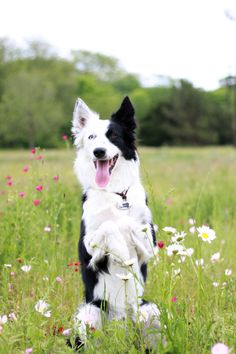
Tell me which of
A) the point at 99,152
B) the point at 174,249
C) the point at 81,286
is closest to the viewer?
the point at 174,249

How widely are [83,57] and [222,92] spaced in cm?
2312

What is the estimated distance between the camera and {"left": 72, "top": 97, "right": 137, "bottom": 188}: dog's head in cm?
358

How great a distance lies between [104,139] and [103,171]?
0.23 m

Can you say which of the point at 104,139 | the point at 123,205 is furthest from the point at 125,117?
the point at 123,205

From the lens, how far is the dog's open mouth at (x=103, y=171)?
3592 mm

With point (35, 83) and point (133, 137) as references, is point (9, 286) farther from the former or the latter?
point (35, 83)

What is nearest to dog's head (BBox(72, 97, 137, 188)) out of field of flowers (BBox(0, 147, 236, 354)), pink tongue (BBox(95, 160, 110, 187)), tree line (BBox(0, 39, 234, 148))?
pink tongue (BBox(95, 160, 110, 187))

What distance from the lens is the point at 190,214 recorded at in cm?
762

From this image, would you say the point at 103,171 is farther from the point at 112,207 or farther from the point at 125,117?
the point at 125,117

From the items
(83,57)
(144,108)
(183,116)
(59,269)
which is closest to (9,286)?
(59,269)

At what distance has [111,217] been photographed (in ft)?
11.6

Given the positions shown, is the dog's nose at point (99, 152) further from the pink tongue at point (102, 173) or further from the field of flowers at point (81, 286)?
the field of flowers at point (81, 286)

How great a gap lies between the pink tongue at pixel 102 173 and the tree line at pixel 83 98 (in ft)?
118

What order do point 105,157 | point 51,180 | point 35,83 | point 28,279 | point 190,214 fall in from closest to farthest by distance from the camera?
point 105,157 → point 28,279 → point 51,180 → point 190,214 → point 35,83
